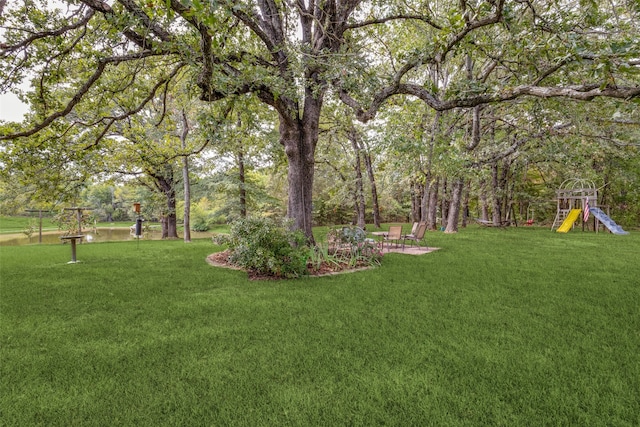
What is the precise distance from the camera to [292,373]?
257cm

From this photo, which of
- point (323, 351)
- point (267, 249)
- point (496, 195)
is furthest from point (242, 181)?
point (496, 195)

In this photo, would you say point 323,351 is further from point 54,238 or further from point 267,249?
point 54,238

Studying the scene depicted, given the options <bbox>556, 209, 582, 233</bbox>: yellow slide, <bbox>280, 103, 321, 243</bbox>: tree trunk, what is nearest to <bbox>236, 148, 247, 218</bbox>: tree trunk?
<bbox>280, 103, 321, 243</bbox>: tree trunk

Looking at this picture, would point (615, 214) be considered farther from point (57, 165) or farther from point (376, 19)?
point (57, 165)

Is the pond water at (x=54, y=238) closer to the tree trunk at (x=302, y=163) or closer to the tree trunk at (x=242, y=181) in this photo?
the tree trunk at (x=242, y=181)

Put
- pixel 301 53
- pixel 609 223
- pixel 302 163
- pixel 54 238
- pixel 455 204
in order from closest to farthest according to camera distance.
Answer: pixel 301 53 → pixel 302 163 → pixel 609 223 → pixel 455 204 → pixel 54 238

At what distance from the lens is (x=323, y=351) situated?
2965 millimetres

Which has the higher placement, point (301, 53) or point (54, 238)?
point (301, 53)

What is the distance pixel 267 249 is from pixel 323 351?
3.55 metres

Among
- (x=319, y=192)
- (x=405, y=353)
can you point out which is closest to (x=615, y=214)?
(x=319, y=192)

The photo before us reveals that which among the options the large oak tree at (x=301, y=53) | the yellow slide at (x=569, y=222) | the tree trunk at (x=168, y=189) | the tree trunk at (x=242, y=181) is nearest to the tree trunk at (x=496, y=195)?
the yellow slide at (x=569, y=222)

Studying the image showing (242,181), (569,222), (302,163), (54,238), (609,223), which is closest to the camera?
(302,163)

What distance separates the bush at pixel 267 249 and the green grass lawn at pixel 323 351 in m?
0.48

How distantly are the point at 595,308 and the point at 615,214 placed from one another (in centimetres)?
2364
